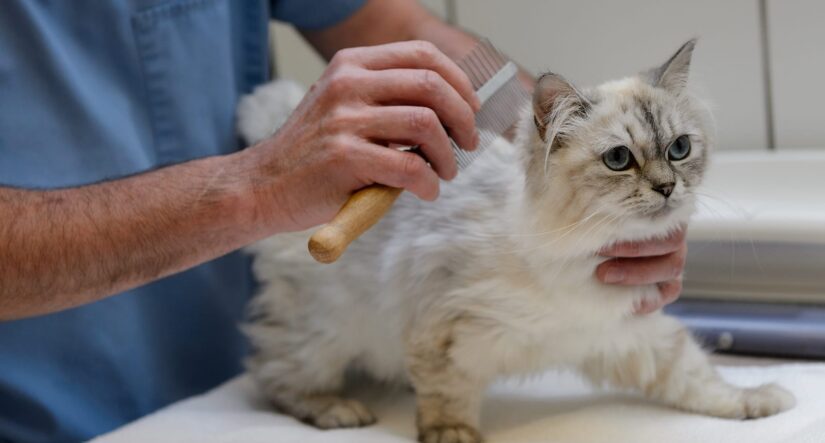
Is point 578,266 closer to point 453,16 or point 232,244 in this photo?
point 232,244

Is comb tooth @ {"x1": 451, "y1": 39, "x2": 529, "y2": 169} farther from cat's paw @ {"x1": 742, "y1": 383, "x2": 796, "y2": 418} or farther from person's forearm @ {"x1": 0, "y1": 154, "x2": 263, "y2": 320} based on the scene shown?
cat's paw @ {"x1": 742, "y1": 383, "x2": 796, "y2": 418}

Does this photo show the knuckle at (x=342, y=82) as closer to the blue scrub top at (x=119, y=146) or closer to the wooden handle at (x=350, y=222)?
the wooden handle at (x=350, y=222)

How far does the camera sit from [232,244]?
3.50ft

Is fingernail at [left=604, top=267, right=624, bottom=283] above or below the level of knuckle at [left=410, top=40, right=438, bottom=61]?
below

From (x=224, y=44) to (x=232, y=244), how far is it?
525 millimetres

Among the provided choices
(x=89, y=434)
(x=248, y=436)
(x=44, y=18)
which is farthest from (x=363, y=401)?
(x=44, y=18)

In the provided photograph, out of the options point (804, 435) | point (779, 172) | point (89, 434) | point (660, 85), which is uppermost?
point (660, 85)

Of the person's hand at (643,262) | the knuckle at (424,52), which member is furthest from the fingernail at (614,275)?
the knuckle at (424,52)

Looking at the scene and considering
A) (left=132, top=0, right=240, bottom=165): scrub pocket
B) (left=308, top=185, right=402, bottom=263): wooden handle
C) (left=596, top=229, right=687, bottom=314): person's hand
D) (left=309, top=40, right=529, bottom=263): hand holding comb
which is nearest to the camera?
(left=308, top=185, right=402, bottom=263): wooden handle

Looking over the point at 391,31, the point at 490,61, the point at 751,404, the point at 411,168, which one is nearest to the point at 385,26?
the point at 391,31

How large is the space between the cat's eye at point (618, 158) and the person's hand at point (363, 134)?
16 centimetres

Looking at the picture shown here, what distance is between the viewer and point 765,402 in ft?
3.66

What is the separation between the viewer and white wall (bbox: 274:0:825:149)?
5.27ft

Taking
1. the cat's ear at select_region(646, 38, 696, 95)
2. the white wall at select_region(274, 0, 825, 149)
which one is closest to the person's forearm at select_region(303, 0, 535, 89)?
the white wall at select_region(274, 0, 825, 149)
